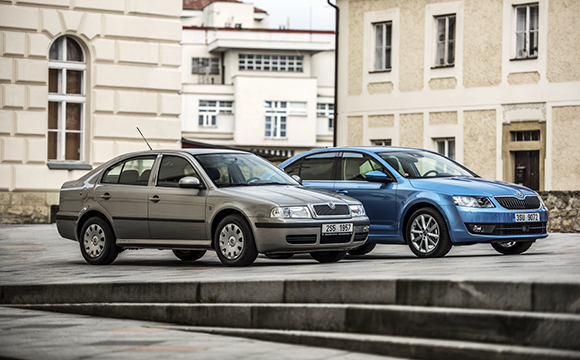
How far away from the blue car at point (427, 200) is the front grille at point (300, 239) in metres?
1.94

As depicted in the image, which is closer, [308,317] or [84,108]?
[308,317]

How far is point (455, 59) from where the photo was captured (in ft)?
102

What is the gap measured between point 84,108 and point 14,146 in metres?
1.97

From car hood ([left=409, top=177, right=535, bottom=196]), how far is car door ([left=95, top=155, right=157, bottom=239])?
11.6 feet

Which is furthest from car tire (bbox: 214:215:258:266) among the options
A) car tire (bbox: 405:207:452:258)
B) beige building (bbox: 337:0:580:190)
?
beige building (bbox: 337:0:580:190)

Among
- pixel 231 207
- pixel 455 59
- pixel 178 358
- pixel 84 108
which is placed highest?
pixel 455 59

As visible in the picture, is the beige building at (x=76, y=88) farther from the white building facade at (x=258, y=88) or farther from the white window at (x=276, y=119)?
the white window at (x=276, y=119)

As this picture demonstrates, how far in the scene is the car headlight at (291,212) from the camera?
12133 mm

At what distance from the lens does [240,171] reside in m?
13.4

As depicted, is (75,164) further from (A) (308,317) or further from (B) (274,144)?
(B) (274,144)

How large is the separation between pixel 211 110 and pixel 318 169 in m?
61.6

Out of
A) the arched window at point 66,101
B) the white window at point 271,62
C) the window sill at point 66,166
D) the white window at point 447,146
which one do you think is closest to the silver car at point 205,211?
the window sill at point 66,166

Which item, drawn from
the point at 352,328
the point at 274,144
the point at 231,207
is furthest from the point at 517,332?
the point at 274,144

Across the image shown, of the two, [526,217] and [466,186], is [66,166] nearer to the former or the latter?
[466,186]
